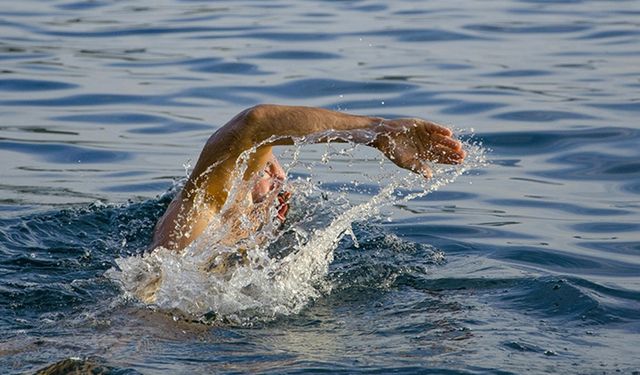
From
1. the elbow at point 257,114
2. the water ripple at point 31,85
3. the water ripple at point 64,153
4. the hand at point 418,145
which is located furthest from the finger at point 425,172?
the water ripple at point 31,85

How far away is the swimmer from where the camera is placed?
6148 mm

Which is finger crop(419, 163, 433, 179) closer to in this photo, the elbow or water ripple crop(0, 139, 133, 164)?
the elbow

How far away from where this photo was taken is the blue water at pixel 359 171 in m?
5.68

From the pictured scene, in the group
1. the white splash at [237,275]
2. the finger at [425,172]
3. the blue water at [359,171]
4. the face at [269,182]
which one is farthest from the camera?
the face at [269,182]

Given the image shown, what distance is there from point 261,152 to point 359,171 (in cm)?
312

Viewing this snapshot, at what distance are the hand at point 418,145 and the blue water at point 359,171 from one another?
70 centimetres

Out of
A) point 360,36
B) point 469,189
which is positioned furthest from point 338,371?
point 360,36

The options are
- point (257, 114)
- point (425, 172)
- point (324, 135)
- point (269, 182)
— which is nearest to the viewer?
point (425, 172)

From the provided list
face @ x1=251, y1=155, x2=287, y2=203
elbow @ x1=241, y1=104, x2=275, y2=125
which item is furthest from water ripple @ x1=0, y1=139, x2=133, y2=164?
elbow @ x1=241, y1=104, x2=275, y2=125

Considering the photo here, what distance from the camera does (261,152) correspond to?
6.65 metres

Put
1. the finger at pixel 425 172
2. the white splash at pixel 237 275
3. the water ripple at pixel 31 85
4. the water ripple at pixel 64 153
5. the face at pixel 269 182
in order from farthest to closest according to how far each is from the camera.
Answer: the water ripple at pixel 31 85, the water ripple at pixel 64 153, the face at pixel 269 182, the white splash at pixel 237 275, the finger at pixel 425 172

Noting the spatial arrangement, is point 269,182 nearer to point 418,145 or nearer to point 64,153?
point 418,145

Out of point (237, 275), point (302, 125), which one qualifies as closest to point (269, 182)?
point (237, 275)

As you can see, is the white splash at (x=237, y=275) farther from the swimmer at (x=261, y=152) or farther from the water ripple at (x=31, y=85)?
the water ripple at (x=31, y=85)
